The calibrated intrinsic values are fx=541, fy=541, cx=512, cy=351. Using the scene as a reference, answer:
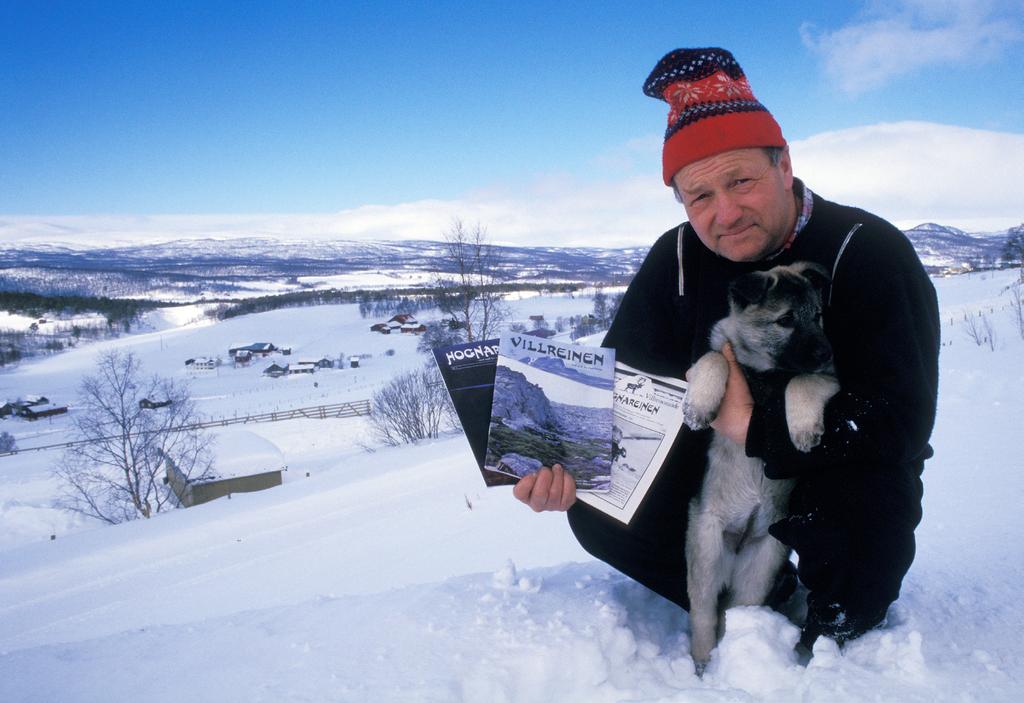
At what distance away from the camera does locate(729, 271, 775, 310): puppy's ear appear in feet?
6.89

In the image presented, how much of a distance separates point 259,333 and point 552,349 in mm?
101823

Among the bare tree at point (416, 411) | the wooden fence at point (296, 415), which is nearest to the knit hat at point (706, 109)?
the bare tree at point (416, 411)

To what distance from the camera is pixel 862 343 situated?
74.9 inches

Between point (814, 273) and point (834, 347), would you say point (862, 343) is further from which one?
point (814, 273)

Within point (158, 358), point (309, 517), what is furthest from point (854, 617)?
point (158, 358)

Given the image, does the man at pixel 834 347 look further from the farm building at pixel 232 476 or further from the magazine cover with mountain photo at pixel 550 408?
the farm building at pixel 232 476

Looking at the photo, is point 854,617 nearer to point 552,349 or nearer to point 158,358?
point 552,349

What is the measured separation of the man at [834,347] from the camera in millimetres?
1790

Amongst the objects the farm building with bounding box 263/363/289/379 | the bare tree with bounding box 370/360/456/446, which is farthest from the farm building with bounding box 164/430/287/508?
the farm building with bounding box 263/363/289/379

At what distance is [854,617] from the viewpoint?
183cm

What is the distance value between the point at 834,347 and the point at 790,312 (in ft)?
0.75

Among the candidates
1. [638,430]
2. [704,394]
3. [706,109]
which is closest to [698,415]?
[704,394]

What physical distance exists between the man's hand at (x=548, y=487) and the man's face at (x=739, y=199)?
110 cm

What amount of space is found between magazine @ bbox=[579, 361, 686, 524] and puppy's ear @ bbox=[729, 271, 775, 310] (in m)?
0.43
